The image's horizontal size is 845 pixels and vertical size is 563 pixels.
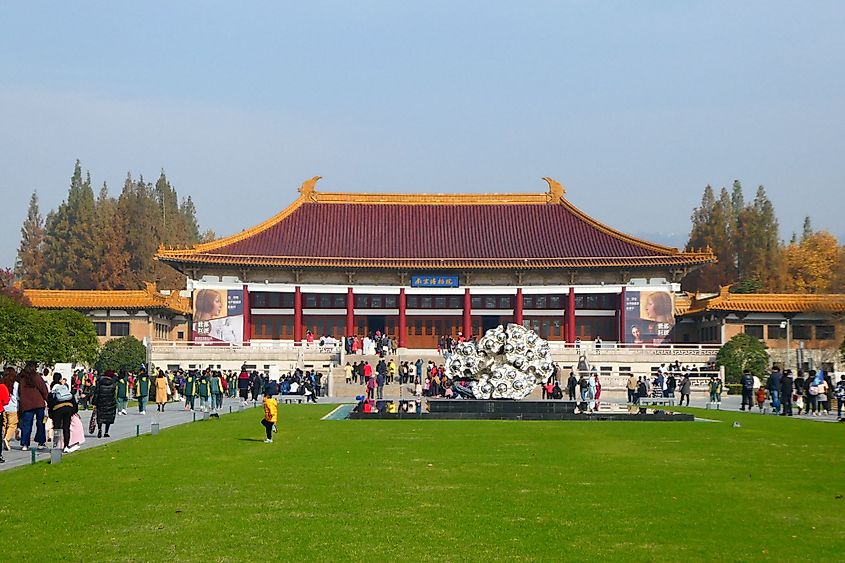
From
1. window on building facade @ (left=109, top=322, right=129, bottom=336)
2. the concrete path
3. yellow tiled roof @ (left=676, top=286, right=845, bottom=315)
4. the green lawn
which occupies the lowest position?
the green lawn

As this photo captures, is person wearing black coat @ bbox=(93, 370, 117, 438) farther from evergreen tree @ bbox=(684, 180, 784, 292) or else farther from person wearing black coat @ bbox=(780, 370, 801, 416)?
evergreen tree @ bbox=(684, 180, 784, 292)

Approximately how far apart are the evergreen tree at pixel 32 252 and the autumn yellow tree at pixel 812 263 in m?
54.8

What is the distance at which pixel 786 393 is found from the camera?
108ft

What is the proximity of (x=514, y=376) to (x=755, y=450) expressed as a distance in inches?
494

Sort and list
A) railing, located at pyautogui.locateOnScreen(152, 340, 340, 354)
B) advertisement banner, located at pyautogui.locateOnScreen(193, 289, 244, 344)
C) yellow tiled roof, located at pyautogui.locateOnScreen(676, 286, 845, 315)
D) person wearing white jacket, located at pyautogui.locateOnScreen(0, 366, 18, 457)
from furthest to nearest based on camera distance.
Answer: advertisement banner, located at pyautogui.locateOnScreen(193, 289, 244, 344) < yellow tiled roof, located at pyautogui.locateOnScreen(676, 286, 845, 315) < railing, located at pyautogui.locateOnScreen(152, 340, 340, 354) < person wearing white jacket, located at pyautogui.locateOnScreen(0, 366, 18, 457)

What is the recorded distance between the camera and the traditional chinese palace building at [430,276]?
58.1m

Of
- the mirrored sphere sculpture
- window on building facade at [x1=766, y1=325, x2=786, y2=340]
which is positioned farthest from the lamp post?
the mirrored sphere sculpture

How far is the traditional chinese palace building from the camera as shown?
5812 centimetres

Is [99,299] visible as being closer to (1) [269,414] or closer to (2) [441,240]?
(2) [441,240]

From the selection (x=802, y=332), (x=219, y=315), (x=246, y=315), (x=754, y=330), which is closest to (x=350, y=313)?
(x=246, y=315)

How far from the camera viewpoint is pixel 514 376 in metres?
31.9

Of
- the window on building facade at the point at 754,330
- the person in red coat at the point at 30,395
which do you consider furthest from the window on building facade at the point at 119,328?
the person in red coat at the point at 30,395

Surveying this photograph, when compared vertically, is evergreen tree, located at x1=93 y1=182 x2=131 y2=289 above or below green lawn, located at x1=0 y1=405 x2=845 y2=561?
above

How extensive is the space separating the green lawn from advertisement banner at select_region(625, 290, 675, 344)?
3607cm
